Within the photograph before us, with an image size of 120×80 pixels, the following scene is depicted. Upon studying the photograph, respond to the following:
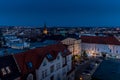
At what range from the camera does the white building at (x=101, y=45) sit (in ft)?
276

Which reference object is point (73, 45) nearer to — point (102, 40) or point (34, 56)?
point (102, 40)

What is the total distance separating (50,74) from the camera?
40688 mm

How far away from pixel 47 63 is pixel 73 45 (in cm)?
4119

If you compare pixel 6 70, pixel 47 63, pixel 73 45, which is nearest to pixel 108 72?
pixel 47 63

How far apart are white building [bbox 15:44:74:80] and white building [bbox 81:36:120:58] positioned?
128ft

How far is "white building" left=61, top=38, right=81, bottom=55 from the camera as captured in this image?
77.5 meters

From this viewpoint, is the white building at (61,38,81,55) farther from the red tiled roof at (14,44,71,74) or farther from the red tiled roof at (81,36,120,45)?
the red tiled roof at (14,44,71,74)

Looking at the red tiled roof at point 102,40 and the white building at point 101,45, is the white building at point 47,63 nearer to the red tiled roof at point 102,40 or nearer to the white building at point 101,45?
the white building at point 101,45

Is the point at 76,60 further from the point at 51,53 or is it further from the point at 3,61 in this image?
the point at 3,61

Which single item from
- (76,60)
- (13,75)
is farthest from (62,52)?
(76,60)

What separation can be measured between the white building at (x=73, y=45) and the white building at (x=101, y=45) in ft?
21.6

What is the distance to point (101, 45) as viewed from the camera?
8731cm

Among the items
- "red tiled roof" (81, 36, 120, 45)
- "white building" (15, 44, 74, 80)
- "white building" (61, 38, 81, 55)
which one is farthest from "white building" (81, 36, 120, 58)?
"white building" (15, 44, 74, 80)

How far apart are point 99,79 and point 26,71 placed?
11.8 m
